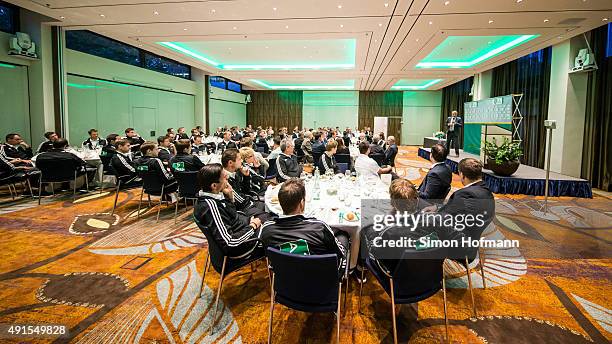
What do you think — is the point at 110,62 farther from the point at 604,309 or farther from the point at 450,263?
the point at 604,309

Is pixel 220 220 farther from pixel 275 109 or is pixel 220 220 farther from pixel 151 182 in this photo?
pixel 275 109

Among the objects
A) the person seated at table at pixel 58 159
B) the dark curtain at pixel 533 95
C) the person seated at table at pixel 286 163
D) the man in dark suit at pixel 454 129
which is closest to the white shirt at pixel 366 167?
the person seated at table at pixel 286 163

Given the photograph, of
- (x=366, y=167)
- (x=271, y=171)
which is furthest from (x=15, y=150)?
(x=366, y=167)

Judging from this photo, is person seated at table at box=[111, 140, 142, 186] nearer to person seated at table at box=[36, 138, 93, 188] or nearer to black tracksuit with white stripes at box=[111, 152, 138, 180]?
black tracksuit with white stripes at box=[111, 152, 138, 180]

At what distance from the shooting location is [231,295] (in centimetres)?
306

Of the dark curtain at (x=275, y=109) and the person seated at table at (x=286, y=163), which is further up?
the dark curtain at (x=275, y=109)

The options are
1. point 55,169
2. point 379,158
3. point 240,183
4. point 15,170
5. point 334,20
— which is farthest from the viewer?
point 379,158

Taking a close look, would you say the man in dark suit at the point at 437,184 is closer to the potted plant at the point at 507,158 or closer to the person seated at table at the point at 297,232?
the person seated at table at the point at 297,232

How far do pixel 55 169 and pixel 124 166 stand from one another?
1.22m

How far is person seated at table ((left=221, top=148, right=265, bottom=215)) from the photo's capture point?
149 inches

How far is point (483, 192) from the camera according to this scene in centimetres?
294

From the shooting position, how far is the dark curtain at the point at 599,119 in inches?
309

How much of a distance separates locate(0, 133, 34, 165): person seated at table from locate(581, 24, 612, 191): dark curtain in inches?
477

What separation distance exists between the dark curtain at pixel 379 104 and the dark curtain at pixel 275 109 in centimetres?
401
